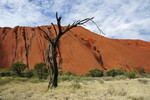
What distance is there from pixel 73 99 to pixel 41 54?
2149 inches

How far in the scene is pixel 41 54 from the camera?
60531mm

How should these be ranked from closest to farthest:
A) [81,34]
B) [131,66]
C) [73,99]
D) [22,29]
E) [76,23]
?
[73,99], [76,23], [131,66], [22,29], [81,34]

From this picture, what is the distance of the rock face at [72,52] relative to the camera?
56906 millimetres

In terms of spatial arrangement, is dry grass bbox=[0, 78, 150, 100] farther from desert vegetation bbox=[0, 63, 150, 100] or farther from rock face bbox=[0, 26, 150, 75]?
rock face bbox=[0, 26, 150, 75]

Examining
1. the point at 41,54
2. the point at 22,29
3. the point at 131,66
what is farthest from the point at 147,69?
the point at 22,29

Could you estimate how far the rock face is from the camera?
56.9m

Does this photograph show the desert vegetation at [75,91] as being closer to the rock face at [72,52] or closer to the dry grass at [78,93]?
the dry grass at [78,93]

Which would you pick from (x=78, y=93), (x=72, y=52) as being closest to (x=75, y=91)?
(x=78, y=93)

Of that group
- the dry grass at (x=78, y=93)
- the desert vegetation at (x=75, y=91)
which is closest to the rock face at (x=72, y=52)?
the desert vegetation at (x=75, y=91)

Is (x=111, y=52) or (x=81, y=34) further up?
(x=81, y=34)

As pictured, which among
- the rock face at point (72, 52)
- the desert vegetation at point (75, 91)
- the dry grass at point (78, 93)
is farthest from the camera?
the rock face at point (72, 52)

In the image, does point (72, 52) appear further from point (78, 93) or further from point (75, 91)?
point (78, 93)

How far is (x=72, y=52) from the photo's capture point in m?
60.6

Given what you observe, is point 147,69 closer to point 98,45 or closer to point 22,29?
point 98,45
